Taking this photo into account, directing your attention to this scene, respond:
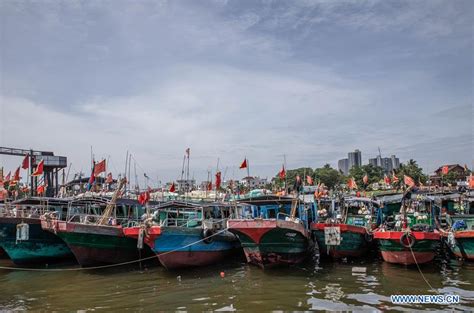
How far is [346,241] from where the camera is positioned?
16.6 metres

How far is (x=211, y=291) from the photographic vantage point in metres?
12.8

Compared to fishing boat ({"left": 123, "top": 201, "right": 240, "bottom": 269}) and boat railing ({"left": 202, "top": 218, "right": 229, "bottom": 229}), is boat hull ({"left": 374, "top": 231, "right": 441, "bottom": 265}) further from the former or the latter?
boat railing ({"left": 202, "top": 218, "right": 229, "bottom": 229})

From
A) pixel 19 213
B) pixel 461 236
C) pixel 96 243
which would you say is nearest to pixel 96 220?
pixel 96 243

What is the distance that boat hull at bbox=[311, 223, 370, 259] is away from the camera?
647 inches

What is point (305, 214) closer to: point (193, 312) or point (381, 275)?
point (381, 275)

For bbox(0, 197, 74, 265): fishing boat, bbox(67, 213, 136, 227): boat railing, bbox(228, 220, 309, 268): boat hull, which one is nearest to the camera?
bbox(228, 220, 309, 268): boat hull

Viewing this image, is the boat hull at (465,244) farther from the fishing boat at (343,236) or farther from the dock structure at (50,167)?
the dock structure at (50,167)

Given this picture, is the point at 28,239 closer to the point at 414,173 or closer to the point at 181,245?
the point at 181,245

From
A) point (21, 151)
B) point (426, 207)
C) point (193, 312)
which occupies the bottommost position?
point (193, 312)

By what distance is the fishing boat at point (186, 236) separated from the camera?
1499 cm

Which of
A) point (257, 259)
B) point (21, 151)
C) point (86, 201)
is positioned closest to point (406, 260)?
point (257, 259)

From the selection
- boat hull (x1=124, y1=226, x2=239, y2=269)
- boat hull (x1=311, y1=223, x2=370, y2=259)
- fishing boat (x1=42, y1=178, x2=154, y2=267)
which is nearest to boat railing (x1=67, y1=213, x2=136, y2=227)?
fishing boat (x1=42, y1=178, x2=154, y2=267)

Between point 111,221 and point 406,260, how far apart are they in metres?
13.1

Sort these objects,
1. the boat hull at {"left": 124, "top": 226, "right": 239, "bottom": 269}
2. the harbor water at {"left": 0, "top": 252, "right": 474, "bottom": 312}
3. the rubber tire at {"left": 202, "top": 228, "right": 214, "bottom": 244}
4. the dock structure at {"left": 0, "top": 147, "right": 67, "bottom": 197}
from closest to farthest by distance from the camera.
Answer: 1. the harbor water at {"left": 0, "top": 252, "right": 474, "bottom": 312}
2. the boat hull at {"left": 124, "top": 226, "right": 239, "bottom": 269}
3. the rubber tire at {"left": 202, "top": 228, "right": 214, "bottom": 244}
4. the dock structure at {"left": 0, "top": 147, "right": 67, "bottom": 197}
